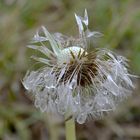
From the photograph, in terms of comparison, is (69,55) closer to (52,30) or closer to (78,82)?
(78,82)

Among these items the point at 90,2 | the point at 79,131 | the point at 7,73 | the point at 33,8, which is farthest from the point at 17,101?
the point at 90,2

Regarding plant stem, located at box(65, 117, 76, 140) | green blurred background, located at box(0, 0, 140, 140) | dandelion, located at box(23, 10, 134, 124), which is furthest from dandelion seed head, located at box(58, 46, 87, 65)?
green blurred background, located at box(0, 0, 140, 140)

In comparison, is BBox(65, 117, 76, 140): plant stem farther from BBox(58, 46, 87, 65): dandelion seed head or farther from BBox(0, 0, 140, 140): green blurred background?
BBox(0, 0, 140, 140): green blurred background

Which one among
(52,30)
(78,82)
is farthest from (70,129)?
(52,30)

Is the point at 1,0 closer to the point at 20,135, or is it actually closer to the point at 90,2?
the point at 90,2

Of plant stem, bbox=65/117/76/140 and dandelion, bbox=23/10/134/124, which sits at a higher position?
dandelion, bbox=23/10/134/124

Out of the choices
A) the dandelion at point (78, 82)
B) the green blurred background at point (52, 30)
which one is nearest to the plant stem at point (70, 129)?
the dandelion at point (78, 82)

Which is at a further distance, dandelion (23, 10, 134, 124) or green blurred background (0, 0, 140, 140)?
green blurred background (0, 0, 140, 140)
